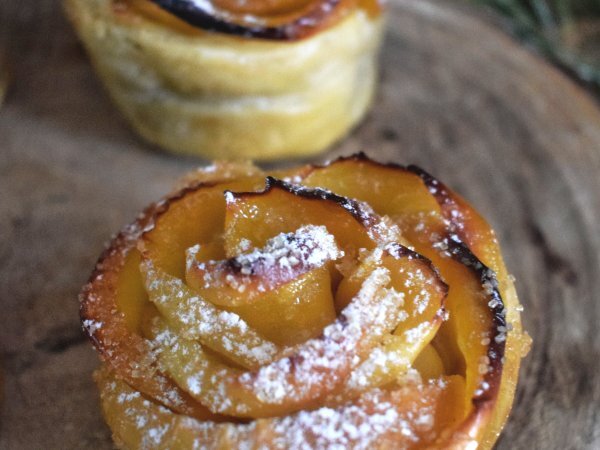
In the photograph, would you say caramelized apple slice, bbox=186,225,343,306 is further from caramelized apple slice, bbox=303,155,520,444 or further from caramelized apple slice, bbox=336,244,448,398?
caramelized apple slice, bbox=303,155,520,444

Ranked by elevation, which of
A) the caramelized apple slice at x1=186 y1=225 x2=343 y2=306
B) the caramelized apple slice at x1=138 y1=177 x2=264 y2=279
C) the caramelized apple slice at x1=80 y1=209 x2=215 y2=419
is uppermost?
the caramelized apple slice at x1=186 y1=225 x2=343 y2=306

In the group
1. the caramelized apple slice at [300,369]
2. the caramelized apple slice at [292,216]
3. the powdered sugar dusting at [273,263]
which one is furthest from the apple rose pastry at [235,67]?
the caramelized apple slice at [300,369]

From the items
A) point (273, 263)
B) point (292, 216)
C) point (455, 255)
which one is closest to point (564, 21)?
point (455, 255)

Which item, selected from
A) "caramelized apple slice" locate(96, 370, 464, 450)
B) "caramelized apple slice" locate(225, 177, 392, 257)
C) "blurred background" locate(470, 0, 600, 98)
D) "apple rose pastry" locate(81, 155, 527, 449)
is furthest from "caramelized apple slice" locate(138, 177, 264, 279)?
"blurred background" locate(470, 0, 600, 98)

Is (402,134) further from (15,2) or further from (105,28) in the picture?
(15,2)

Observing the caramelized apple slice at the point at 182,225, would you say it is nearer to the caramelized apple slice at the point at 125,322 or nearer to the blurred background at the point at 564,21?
the caramelized apple slice at the point at 125,322

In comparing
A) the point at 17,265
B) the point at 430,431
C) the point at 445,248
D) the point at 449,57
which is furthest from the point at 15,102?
the point at 430,431

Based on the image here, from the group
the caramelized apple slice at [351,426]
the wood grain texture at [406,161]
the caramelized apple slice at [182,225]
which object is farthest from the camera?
the wood grain texture at [406,161]
